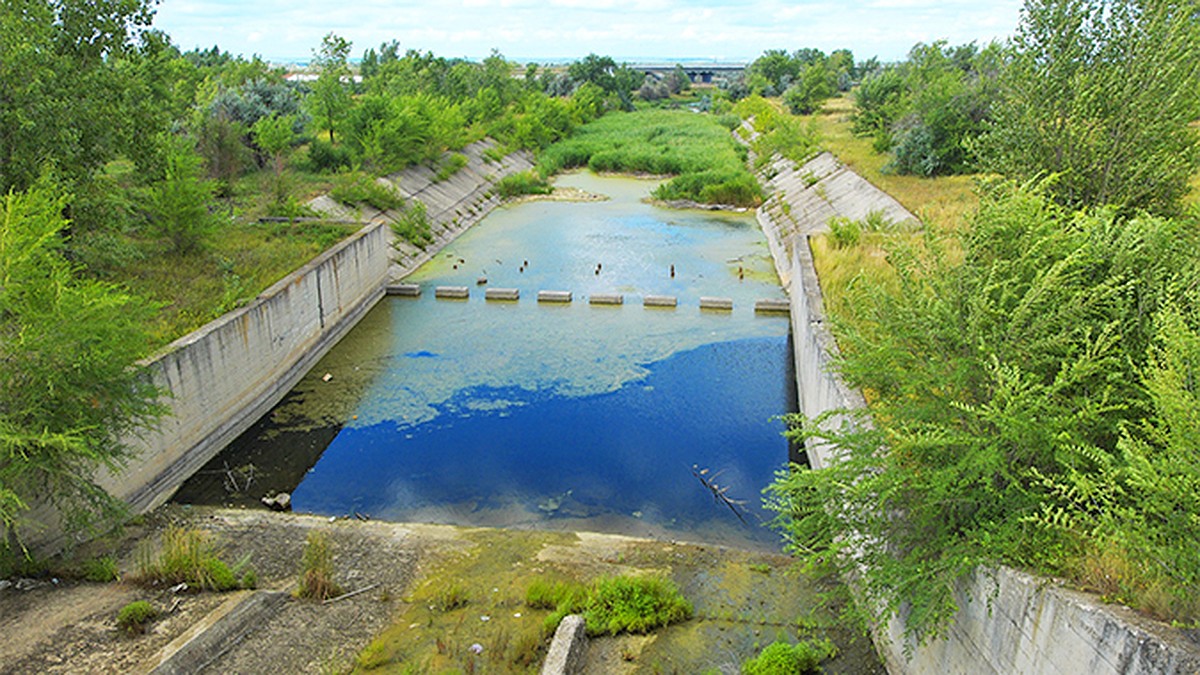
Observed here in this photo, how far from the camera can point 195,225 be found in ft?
57.4

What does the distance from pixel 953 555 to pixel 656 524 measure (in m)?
6.06

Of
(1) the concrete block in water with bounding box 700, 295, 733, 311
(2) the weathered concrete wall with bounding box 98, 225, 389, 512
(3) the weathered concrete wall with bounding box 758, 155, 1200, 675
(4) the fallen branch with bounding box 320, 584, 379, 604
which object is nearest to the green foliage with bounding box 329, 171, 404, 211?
(2) the weathered concrete wall with bounding box 98, 225, 389, 512

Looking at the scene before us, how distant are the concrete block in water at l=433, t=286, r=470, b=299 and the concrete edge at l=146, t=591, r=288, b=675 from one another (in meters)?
14.1

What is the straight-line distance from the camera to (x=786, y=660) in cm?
761

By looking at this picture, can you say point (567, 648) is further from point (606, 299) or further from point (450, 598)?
point (606, 299)

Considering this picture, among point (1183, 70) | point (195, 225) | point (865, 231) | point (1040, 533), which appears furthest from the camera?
point (865, 231)

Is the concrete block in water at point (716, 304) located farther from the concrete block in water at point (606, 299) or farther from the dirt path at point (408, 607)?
the dirt path at point (408, 607)

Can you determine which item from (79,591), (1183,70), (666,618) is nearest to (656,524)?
(666,618)

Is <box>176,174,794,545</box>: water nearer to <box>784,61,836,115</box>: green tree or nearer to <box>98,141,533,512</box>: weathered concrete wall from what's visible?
<box>98,141,533,512</box>: weathered concrete wall

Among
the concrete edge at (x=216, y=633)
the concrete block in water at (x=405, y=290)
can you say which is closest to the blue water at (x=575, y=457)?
the concrete edge at (x=216, y=633)

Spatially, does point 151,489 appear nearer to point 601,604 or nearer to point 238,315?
point 238,315

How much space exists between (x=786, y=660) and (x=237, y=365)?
11.4 m

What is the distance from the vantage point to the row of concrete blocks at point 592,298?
2128cm

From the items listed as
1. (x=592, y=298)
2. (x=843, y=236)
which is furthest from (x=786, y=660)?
(x=592, y=298)
